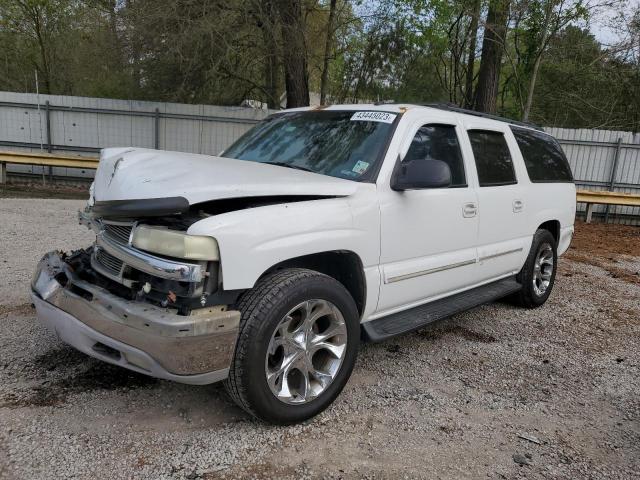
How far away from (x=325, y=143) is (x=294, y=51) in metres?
8.32

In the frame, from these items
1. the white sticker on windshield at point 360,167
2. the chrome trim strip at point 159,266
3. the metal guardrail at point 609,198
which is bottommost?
the metal guardrail at point 609,198

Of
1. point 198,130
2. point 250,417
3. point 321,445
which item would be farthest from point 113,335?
point 198,130

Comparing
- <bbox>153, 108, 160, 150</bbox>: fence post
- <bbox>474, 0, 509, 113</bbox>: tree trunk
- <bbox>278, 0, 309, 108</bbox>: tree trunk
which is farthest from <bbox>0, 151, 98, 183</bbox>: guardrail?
<bbox>474, 0, 509, 113</bbox>: tree trunk

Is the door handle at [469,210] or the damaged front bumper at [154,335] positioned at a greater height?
the door handle at [469,210]

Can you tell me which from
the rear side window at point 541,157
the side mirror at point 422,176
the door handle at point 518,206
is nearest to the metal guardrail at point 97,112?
the rear side window at point 541,157

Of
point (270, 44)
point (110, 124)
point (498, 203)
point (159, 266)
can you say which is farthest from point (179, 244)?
point (110, 124)

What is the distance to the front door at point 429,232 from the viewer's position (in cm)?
348

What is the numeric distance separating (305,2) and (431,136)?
362 inches

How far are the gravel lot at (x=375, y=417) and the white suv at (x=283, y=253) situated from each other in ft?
0.98

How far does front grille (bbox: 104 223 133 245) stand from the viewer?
9.47ft

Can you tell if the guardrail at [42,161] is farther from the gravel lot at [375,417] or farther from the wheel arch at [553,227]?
the wheel arch at [553,227]

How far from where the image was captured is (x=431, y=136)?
3994 millimetres

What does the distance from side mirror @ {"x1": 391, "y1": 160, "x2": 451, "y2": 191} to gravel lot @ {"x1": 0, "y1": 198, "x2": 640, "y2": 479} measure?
139cm

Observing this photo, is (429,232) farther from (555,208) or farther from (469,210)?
(555,208)
